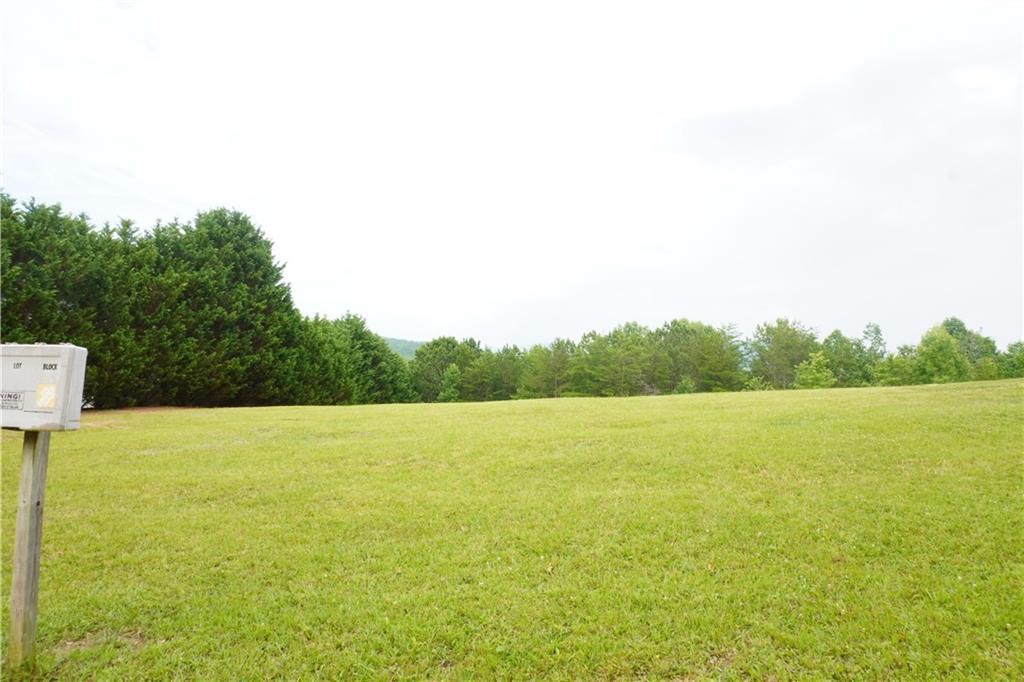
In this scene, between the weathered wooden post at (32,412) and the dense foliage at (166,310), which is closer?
the weathered wooden post at (32,412)

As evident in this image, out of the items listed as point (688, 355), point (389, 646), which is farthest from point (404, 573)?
point (688, 355)

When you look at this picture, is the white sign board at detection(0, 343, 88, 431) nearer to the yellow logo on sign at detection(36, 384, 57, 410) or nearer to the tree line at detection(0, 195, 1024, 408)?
the yellow logo on sign at detection(36, 384, 57, 410)

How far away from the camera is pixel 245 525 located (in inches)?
276

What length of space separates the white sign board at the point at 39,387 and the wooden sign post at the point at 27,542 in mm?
161

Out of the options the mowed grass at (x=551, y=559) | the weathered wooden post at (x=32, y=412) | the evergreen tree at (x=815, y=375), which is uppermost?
the evergreen tree at (x=815, y=375)

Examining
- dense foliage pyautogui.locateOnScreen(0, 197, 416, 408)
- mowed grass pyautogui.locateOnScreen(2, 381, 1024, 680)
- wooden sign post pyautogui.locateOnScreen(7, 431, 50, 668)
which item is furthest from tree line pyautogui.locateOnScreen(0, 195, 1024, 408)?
wooden sign post pyautogui.locateOnScreen(7, 431, 50, 668)

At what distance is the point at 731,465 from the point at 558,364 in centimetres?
5245

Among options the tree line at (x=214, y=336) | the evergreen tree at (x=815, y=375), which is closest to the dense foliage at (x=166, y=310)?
the tree line at (x=214, y=336)

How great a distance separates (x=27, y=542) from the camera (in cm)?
363

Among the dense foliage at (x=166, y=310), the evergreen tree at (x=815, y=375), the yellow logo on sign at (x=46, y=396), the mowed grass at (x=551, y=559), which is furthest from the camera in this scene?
the evergreen tree at (x=815, y=375)

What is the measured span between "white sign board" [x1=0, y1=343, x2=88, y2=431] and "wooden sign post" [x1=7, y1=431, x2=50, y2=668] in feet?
0.53

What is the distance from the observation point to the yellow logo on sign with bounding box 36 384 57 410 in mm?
3512

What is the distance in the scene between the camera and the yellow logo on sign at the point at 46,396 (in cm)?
351

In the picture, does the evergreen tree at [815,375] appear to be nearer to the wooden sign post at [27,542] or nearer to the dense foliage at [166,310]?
the dense foliage at [166,310]
